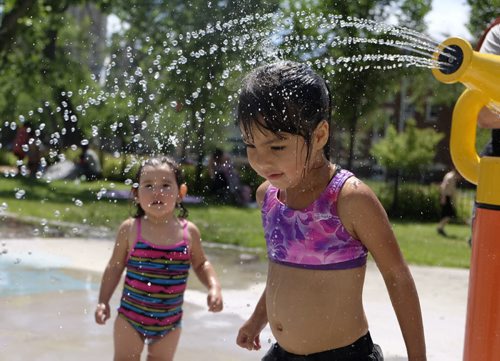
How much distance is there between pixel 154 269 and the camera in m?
3.31

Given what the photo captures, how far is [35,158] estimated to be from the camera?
57.0 feet

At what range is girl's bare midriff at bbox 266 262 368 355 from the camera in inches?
84.3

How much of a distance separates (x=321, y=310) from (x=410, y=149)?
60.7 ft

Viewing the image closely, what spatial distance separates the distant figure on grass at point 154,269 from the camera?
3.24m

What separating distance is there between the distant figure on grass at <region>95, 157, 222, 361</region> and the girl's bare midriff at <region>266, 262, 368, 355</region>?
1134 millimetres

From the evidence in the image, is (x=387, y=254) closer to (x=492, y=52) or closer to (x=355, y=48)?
(x=492, y=52)

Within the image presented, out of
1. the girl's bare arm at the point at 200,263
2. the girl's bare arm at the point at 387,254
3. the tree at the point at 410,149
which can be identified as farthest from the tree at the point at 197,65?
→ the tree at the point at 410,149

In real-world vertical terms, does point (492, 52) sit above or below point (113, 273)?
above

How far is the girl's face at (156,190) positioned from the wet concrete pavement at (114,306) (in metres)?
0.89

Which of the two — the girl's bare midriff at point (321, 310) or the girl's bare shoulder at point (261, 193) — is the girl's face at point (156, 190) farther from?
the girl's bare midriff at point (321, 310)

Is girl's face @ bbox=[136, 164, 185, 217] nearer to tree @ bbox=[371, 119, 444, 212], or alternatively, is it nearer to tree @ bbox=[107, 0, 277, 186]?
tree @ bbox=[107, 0, 277, 186]

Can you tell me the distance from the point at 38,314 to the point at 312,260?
297 centimetres

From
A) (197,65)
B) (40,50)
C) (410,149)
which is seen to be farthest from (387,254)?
(410,149)

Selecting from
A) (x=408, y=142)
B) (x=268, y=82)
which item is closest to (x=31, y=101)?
(x=408, y=142)
